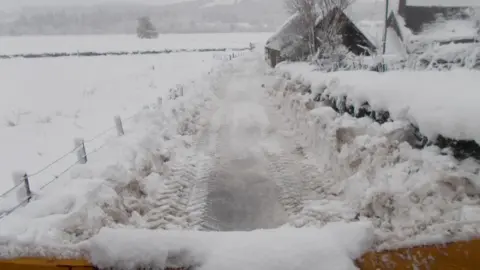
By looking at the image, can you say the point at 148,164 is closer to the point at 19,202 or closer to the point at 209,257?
the point at 19,202

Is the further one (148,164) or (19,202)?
(148,164)

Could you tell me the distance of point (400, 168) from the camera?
485 cm

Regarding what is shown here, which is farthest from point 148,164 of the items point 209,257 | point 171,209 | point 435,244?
point 435,244

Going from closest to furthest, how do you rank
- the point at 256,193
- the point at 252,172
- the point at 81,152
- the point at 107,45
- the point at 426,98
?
the point at 426,98 → the point at 256,193 → the point at 81,152 → the point at 252,172 → the point at 107,45

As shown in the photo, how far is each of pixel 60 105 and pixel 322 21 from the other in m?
17.1

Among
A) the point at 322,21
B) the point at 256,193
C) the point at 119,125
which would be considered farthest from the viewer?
the point at 322,21

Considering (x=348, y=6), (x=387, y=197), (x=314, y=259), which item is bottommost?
(x=387, y=197)

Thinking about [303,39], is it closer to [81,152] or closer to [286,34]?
[286,34]

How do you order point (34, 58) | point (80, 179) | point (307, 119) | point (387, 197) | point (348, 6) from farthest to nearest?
point (34, 58), point (348, 6), point (307, 119), point (80, 179), point (387, 197)

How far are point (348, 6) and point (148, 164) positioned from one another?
2358 centimetres

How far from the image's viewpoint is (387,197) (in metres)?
4.46

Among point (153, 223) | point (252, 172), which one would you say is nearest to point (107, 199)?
point (153, 223)

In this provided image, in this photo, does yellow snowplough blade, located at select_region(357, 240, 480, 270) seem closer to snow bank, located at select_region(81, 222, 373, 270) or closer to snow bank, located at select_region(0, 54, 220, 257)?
snow bank, located at select_region(81, 222, 373, 270)

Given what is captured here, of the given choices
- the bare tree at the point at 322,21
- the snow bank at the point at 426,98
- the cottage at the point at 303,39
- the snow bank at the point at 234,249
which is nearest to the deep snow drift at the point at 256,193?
the snow bank at the point at 234,249
